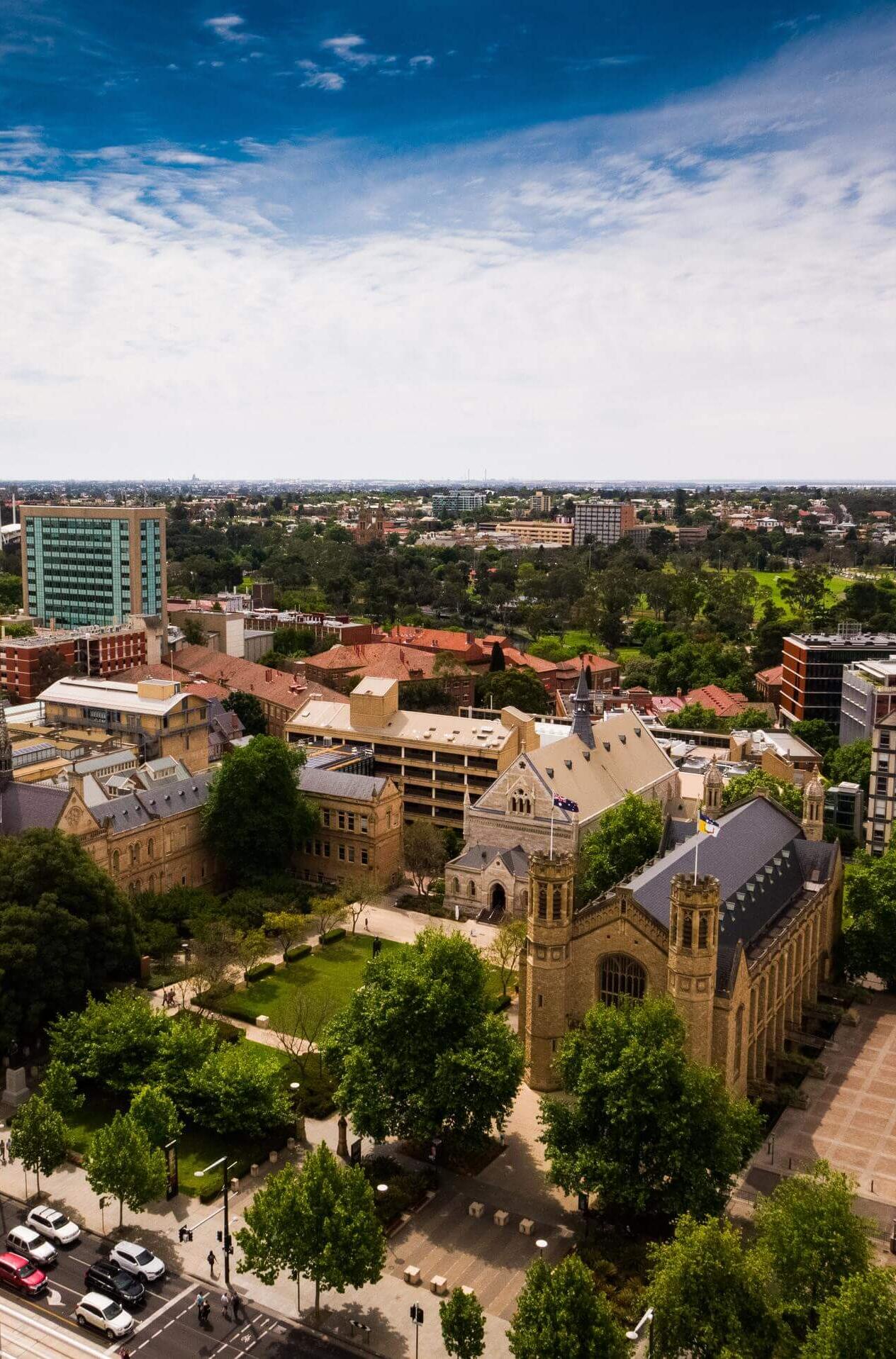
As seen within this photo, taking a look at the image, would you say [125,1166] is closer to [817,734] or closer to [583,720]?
[583,720]

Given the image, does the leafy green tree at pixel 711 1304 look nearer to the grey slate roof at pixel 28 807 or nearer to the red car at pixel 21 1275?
the red car at pixel 21 1275

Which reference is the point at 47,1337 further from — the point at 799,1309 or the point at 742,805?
the point at 742,805

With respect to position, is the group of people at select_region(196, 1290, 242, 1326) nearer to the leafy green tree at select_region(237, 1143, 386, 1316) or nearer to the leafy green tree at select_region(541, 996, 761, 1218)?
the leafy green tree at select_region(237, 1143, 386, 1316)

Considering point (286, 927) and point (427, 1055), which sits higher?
point (427, 1055)

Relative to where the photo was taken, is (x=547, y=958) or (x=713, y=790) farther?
(x=713, y=790)

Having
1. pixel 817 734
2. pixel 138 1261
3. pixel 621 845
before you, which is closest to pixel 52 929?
pixel 138 1261

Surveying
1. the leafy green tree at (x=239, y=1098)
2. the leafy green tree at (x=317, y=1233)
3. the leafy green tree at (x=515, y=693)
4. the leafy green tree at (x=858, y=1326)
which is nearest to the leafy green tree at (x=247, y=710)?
the leafy green tree at (x=515, y=693)
